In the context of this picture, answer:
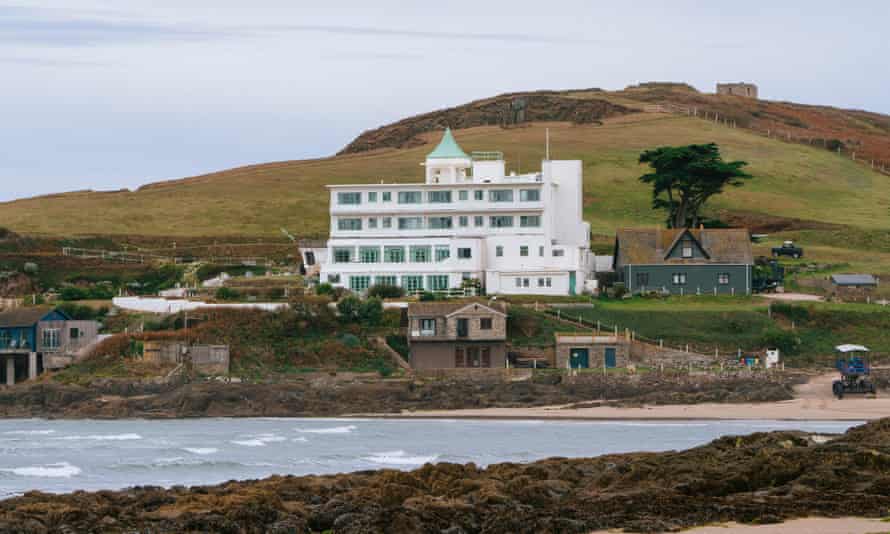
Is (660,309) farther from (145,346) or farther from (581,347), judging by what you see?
(145,346)

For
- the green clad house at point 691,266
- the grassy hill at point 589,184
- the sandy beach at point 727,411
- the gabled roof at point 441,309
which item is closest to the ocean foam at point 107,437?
the sandy beach at point 727,411

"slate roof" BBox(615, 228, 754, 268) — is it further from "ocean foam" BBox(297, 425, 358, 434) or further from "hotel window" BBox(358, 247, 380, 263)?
"ocean foam" BBox(297, 425, 358, 434)

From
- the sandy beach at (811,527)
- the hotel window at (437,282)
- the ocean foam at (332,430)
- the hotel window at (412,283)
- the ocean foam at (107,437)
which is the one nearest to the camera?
the sandy beach at (811,527)

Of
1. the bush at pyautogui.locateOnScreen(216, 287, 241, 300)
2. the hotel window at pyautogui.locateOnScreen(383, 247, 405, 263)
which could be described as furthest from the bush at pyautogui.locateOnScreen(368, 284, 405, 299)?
the bush at pyautogui.locateOnScreen(216, 287, 241, 300)

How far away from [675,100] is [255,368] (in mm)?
106743

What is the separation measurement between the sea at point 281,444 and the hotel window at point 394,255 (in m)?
20.9

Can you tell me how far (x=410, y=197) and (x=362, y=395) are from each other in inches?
900

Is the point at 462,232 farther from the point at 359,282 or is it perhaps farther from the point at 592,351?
the point at 592,351

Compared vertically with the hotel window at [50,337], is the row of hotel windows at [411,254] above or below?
above

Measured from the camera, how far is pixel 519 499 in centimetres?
3416

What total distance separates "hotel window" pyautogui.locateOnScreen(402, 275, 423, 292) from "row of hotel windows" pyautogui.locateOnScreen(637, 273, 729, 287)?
11.5 metres

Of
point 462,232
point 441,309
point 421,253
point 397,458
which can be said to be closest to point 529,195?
point 462,232

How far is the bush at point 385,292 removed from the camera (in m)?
79.9

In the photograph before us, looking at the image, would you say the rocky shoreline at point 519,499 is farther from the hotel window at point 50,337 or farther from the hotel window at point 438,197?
the hotel window at point 438,197
